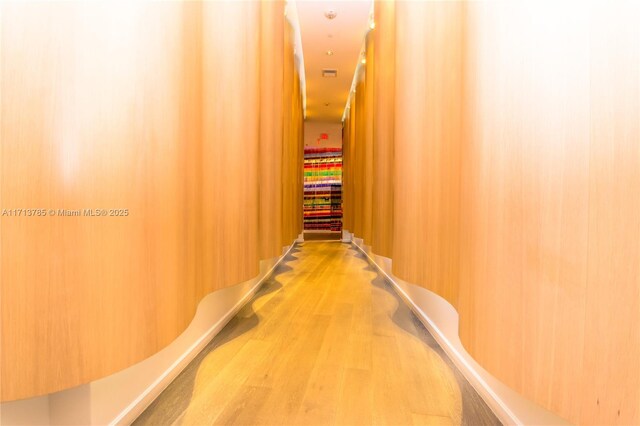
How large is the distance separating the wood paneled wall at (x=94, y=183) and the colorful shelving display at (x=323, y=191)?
6611mm

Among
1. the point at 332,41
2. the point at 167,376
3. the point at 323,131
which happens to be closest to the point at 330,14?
the point at 332,41

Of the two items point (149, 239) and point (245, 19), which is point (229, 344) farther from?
point (245, 19)

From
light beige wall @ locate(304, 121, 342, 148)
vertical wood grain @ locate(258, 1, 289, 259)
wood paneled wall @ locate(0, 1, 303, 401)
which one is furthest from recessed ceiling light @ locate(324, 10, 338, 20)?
light beige wall @ locate(304, 121, 342, 148)

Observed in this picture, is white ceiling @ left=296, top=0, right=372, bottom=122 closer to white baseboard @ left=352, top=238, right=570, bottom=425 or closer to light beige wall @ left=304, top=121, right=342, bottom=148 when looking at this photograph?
light beige wall @ left=304, top=121, right=342, bottom=148

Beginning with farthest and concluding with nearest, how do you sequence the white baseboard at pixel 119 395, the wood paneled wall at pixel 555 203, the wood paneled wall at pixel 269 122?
the wood paneled wall at pixel 269 122 → the white baseboard at pixel 119 395 → the wood paneled wall at pixel 555 203

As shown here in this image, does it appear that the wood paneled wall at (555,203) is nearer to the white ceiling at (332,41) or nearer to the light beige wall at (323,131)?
the white ceiling at (332,41)

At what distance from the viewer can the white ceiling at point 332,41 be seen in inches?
132

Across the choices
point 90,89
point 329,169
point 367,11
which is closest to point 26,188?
point 90,89

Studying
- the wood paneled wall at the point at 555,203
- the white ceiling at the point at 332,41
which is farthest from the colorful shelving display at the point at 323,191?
the wood paneled wall at the point at 555,203

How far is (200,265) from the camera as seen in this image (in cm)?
136

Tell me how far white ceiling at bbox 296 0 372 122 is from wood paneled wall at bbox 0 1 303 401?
271 cm

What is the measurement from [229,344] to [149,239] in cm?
117

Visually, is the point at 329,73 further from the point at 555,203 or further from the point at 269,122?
the point at 555,203

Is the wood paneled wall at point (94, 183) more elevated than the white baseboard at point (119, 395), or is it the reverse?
the wood paneled wall at point (94, 183)
